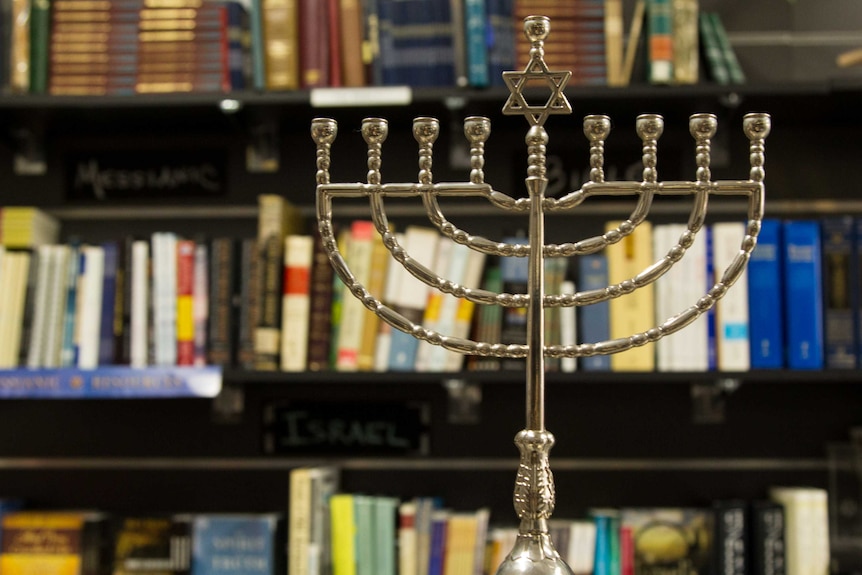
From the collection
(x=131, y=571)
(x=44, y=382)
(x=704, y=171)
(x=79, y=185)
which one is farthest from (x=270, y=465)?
(x=704, y=171)

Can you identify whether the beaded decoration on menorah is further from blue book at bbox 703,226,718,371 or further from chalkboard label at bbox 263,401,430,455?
chalkboard label at bbox 263,401,430,455

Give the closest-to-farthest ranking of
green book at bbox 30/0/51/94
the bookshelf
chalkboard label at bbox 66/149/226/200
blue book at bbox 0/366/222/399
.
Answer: blue book at bbox 0/366/222/399, green book at bbox 30/0/51/94, the bookshelf, chalkboard label at bbox 66/149/226/200

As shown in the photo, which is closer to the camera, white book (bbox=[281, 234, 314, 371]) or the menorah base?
the menorah base

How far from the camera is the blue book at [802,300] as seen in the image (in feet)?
6.28

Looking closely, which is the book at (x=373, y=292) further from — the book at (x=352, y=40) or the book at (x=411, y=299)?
the book at (x=352, y=40)

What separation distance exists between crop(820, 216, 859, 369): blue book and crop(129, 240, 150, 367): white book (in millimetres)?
1257

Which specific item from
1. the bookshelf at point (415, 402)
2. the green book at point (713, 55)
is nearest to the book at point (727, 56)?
the green book at point (713, 55)

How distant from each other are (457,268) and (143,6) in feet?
2.59

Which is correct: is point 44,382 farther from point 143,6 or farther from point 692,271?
point 692,271

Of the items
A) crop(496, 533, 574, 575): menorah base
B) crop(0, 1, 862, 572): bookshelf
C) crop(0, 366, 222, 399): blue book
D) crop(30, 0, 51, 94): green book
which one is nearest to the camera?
crop(496, 533, 574, 575): menorah base

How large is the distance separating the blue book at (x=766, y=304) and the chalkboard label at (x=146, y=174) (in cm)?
111

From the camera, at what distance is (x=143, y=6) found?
6.63 feet

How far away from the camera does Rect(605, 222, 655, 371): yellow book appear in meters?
1.92

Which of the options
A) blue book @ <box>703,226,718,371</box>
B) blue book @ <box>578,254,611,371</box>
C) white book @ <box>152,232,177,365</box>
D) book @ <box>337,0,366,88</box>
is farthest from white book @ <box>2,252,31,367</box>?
blue book @ <box>703,226,718,371</box>
